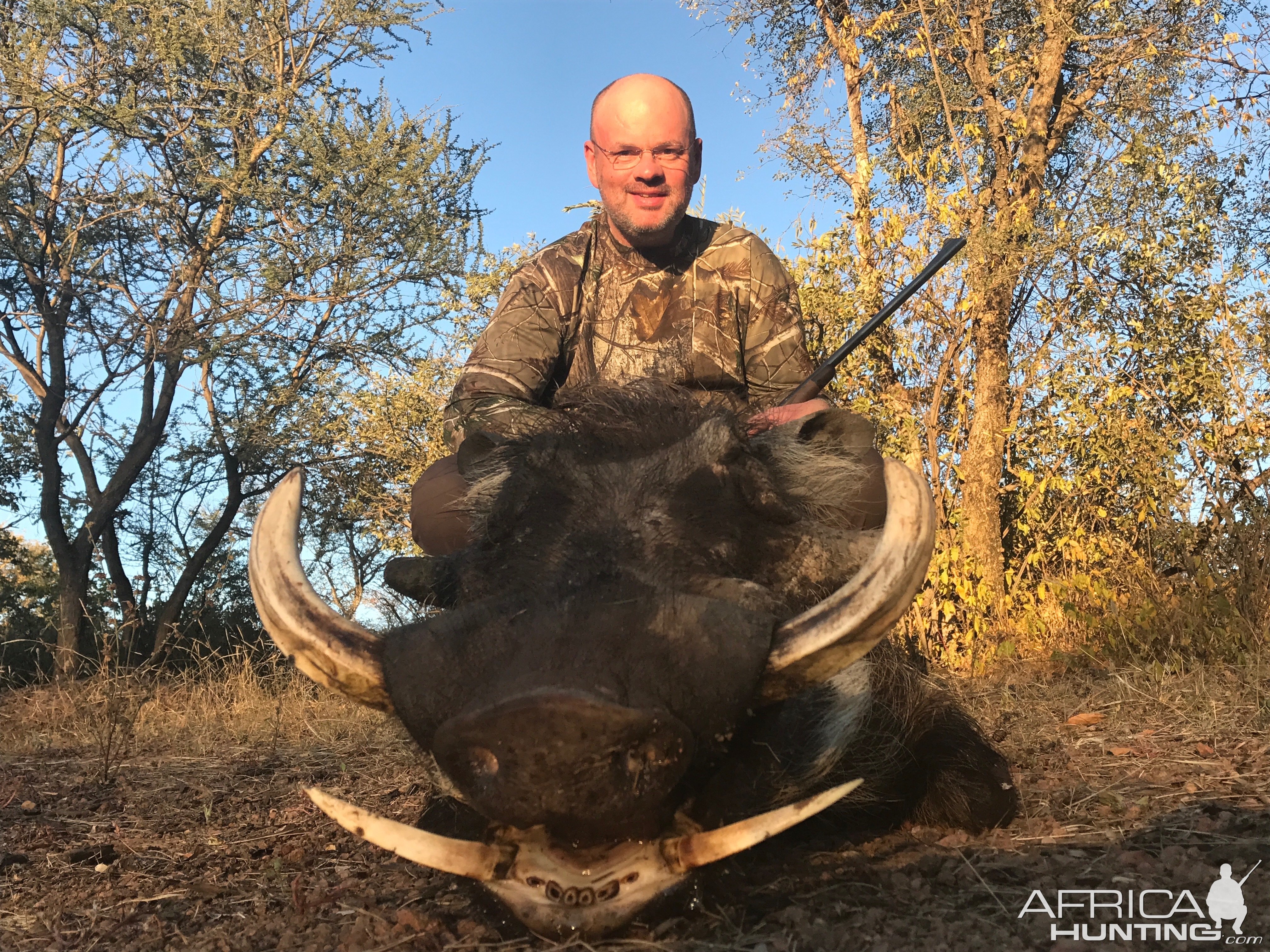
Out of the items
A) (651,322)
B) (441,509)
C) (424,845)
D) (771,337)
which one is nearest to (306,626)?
(424,845)

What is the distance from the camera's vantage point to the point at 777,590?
2.11 meters

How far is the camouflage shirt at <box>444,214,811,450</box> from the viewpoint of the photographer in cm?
361

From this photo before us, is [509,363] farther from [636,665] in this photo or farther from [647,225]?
[636,665]

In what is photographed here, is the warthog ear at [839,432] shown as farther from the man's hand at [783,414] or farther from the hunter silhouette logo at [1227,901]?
the hunter silhouette logo at [1227,901]

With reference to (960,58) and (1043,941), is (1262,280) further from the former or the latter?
(1043,941)

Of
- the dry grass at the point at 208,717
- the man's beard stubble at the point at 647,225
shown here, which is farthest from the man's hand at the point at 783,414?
the dry grass at the point at 208,717

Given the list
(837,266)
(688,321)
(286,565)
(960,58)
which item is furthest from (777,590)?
(960,58)

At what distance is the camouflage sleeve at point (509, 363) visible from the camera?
11.0ft

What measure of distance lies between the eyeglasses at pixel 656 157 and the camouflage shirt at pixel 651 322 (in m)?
0.28

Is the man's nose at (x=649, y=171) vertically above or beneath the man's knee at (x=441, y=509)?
above

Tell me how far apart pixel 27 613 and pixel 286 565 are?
50.8ft

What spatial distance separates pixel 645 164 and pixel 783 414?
4.38ft

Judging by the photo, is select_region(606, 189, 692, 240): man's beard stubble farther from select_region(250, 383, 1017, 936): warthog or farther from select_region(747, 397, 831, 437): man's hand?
select_region(250, 383, 1017, 936): warthog

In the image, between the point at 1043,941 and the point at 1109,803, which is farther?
the point at 1109,803
